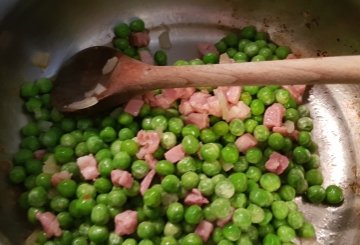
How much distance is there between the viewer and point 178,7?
2.79 metres

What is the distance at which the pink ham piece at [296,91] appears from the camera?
2.42 m

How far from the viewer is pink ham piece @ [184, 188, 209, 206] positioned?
2.08 m

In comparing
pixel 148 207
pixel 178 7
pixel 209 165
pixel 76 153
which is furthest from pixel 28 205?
pixel 178 7

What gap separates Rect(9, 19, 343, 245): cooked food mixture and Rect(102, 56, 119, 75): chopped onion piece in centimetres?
18

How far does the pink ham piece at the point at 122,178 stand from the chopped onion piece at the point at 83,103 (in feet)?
1.15

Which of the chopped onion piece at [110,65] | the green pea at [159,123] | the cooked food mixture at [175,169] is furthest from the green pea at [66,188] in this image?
the chopped onion piece at [110,65]

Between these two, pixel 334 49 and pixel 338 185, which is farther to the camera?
pixel 334 49

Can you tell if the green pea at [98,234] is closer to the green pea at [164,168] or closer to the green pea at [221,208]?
the green pea at [164,168]

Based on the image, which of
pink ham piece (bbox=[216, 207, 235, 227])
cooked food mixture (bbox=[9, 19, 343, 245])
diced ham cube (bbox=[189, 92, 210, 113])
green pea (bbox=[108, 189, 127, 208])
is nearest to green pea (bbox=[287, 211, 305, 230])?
cooked food mixture (bbox=[9, 19, 343, 245])

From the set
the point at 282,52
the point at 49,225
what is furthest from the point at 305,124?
the point at 49,225

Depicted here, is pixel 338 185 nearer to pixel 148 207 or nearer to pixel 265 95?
pixel 265 95

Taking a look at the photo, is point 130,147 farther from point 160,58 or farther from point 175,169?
point 160,58

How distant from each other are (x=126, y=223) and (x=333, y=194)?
0.90 meters

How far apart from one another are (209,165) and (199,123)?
0.72 ft
